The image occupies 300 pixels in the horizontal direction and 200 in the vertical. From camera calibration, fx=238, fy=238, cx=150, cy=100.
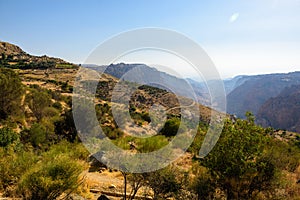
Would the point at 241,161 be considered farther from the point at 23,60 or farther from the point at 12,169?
the point at 23,60

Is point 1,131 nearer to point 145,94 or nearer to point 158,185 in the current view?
point 158,185

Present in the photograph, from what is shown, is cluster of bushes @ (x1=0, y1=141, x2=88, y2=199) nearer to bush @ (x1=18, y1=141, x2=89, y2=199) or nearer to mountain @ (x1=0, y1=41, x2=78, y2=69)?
bush @ (x1=18, y1=141, x2=89, y2=199)

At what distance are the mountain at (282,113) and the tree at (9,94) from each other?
138516 mm

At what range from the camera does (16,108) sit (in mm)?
25938

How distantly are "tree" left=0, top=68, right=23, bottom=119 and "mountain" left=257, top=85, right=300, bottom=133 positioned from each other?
139 meters

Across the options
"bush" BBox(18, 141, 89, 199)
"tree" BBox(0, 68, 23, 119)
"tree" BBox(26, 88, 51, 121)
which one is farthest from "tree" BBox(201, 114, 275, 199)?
"tree" BBox(26, 88, 51, 121)

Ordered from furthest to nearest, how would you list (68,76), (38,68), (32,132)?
(38,68), (68,76), (32,132)

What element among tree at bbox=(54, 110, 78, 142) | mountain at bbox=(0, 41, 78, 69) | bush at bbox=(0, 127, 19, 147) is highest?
mountain at bbox=(0, 41, 78, 69)

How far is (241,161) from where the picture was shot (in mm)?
9344

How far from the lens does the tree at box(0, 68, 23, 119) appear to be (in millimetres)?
24641

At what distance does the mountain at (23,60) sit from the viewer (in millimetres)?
70762

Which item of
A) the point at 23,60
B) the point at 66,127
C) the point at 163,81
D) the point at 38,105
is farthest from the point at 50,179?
the point at 23,60

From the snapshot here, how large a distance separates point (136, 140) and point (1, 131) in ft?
42.4

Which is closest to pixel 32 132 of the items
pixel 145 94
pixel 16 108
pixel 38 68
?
pixel 16 108
